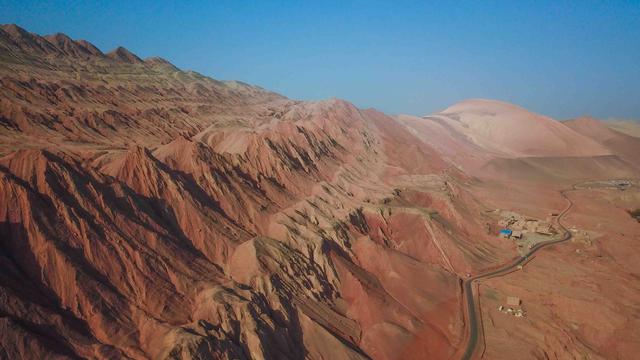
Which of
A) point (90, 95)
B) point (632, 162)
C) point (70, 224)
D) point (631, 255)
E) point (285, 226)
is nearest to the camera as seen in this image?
point (70, 224)

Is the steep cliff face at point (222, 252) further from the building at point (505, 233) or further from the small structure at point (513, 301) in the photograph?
the small structure at point (513, 301)

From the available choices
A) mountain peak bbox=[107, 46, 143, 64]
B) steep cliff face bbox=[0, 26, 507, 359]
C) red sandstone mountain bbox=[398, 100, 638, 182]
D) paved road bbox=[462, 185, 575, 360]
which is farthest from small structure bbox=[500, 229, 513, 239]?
mountain peak bbox=[107, 46, 143, 64]

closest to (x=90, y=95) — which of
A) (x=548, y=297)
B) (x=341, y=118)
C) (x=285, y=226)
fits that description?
(x=341, y=118)

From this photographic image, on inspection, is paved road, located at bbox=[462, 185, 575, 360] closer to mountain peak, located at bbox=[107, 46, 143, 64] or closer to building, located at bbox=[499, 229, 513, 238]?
building, located at bbox=[499, 229, 513, 238]

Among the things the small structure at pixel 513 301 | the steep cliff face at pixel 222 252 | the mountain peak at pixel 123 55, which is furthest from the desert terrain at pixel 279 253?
the mountain peak at pixel 123 55

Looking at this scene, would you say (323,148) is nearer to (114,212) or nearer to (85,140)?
(85,140)

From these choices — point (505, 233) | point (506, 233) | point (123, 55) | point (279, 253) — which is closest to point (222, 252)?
point (279, 253)
